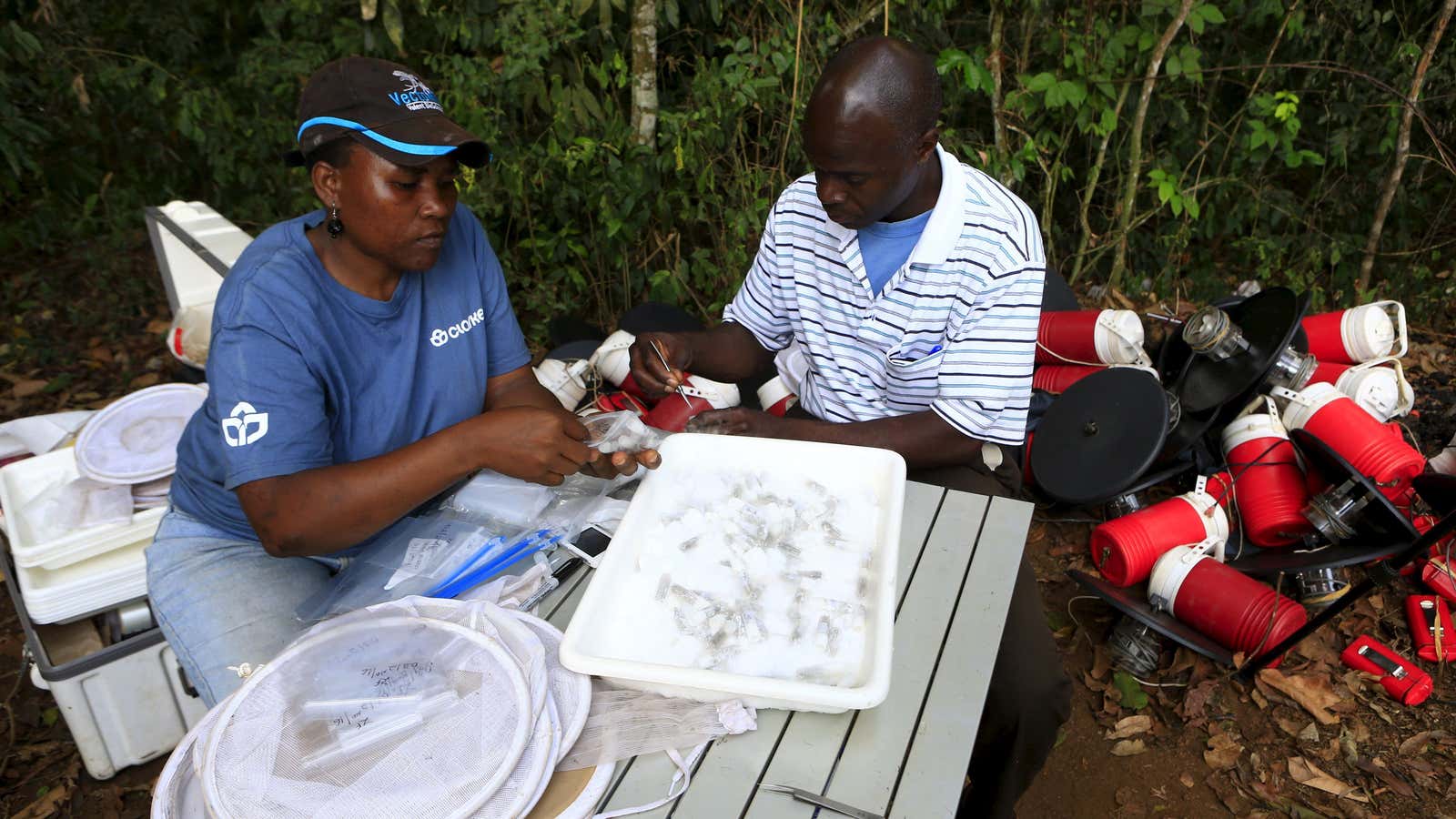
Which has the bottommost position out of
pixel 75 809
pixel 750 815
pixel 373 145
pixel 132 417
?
pixel 75 809

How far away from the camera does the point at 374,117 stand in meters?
1.77

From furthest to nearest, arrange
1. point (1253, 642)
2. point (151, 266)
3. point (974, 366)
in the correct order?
point (151, 266) < point (1253, 642) < point (974, 366)

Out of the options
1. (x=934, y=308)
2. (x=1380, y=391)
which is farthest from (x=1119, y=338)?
(x=934, y=308)

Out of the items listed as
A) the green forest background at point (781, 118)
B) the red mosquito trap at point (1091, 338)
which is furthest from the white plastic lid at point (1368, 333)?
the green forest background at point (781, 118)

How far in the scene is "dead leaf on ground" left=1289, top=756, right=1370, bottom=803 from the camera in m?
2.63

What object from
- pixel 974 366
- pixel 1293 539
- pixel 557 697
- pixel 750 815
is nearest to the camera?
pixel 750 815

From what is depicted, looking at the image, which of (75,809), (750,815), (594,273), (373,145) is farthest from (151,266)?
(750,815)

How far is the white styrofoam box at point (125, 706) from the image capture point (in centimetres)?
239

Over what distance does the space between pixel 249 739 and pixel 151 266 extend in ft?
18.6

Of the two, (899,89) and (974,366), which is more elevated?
(899,89)

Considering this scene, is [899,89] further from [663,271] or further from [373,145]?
[663,271]

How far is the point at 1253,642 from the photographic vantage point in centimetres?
278

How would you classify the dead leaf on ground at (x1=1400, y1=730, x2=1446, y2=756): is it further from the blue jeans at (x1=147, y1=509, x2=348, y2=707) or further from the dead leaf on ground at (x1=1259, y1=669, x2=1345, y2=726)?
the blue jeans at (x1=147, y1=509, x2=348, y2=707)

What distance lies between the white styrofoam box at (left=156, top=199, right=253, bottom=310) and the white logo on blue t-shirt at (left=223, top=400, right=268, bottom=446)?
2.08 m
